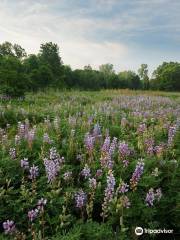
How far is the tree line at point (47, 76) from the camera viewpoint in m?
14.8

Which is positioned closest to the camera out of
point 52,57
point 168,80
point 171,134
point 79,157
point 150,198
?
point 150,198

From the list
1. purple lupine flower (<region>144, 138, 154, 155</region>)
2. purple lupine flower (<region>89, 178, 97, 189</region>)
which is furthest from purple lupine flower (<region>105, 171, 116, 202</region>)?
purple lupine flower (<region>144, 138, 154, 155</region>)

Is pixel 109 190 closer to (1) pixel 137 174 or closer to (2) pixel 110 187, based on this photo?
(2) pixel 110 187

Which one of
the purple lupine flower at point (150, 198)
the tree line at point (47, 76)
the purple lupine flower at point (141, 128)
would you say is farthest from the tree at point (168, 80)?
the purple lupine flower at point (150, 198)

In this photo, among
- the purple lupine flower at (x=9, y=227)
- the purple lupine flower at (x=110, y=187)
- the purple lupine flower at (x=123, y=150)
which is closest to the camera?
the purple lupine flower at (x=9, y=227)

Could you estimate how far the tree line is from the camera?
1475 cm

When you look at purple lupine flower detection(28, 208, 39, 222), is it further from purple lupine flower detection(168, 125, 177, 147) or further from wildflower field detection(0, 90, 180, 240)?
purple lupine flower detection(168, 125, 177, 147)

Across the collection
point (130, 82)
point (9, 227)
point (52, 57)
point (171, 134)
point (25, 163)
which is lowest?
point (9, 227)

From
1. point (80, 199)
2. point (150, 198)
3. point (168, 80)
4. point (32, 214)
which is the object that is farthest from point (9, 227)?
point (168, 80)

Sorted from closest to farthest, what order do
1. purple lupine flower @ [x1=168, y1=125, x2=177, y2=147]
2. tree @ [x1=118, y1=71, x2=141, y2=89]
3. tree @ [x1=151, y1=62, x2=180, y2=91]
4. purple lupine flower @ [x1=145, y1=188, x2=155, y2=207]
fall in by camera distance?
purple lupine flower @ [x1=145, y1=188, x2=155, y2=207], purple lupine flower @ [x1=168, y1=125, x2=177, y2=147], tree @ [x1=118, y1=71, x2=141, y2=89], tree @ [x1=151, y1=62, x2=180, y2=91]

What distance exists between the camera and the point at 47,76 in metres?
24.5

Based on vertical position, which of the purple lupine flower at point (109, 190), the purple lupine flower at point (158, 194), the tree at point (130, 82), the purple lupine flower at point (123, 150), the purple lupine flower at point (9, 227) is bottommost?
the purple lupine flower at point (9, 227)

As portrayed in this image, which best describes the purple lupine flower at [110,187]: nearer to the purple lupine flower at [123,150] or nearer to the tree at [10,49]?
the purple lupine flower at [123,150]

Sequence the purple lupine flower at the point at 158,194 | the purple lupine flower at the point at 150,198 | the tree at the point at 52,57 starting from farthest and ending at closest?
the tree at the point at 52,57 → the purple lupine flower at the point at 158,194 → the purple lupine flower at the point at 150,198
